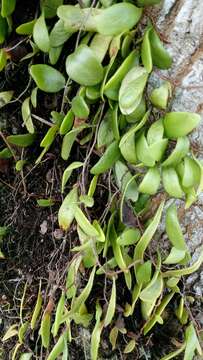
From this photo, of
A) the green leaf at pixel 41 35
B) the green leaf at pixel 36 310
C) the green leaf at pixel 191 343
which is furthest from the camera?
the green leaf at pixel 36 310

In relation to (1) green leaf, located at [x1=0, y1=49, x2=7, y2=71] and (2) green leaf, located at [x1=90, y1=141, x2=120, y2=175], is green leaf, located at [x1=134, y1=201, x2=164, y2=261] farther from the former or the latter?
(1) green leaf, located at [x1=0, y1=49, x2=7, y2=71]

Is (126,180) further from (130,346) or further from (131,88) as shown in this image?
(130,346)

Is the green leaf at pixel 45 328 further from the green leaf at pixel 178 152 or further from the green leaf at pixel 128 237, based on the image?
the green leaf at pixel 178 152

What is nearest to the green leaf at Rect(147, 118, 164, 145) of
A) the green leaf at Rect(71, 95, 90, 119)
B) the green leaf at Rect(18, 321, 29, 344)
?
the green leaf at Rect(71, 95, 90, 119)

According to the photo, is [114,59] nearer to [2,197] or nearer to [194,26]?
[194,26]

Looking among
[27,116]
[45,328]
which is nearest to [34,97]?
[27,116]

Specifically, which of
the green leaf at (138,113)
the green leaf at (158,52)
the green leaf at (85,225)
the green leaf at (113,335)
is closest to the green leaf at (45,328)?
the green leaf at (113,335)

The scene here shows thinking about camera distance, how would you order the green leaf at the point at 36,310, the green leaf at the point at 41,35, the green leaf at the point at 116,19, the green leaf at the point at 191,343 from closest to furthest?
the green leaf at the point at 116,19 < the green leaf at the point at 41,35 < the green leaf at the point at 191,343 < the green leaf at the point at 36,310
